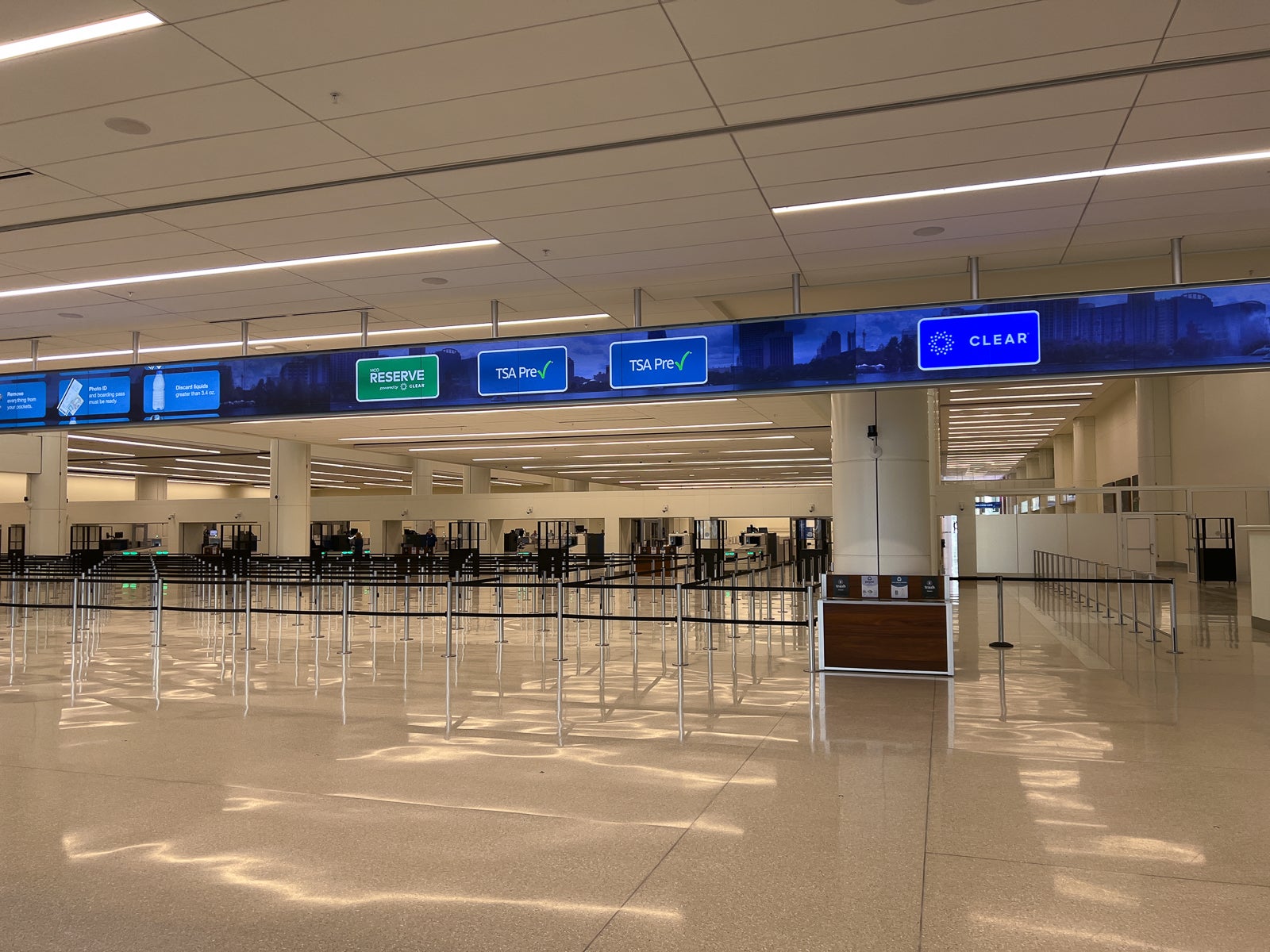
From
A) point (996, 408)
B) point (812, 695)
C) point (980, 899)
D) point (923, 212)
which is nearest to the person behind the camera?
point (980, 899)

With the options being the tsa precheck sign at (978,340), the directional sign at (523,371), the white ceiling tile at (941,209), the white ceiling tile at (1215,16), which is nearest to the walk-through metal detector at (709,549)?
the directional sign at (523,371)

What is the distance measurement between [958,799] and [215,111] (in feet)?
17.8

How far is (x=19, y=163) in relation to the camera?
214 inches

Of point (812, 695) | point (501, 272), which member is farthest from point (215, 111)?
point (812, 695)

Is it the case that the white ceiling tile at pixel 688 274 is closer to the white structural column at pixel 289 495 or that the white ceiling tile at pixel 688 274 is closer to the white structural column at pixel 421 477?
the white structural column at pixel 289 495

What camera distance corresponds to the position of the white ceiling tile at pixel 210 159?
5.16 meters

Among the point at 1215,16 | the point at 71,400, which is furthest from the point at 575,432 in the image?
the point at 1215,16

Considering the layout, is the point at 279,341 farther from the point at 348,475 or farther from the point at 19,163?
the point at 348,475

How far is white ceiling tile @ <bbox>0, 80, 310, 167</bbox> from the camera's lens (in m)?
4.66

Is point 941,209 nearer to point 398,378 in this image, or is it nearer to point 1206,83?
point 1206,83

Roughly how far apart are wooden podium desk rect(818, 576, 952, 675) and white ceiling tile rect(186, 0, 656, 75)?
22.5 feet

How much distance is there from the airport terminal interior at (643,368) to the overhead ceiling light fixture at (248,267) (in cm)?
5

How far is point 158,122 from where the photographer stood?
491 centimetres

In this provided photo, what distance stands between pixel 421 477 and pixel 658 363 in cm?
2500
